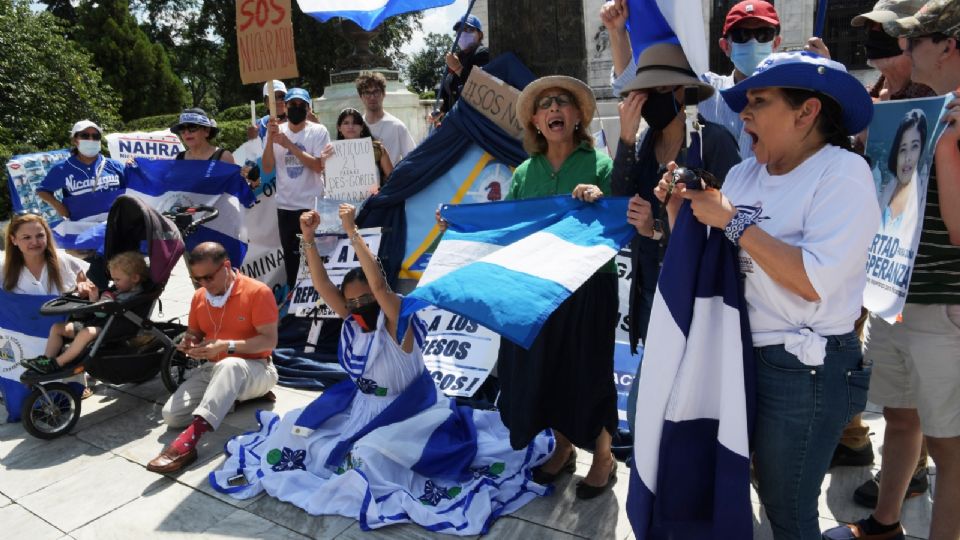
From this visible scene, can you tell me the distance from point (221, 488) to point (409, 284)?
2.28 m

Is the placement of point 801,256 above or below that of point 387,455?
above

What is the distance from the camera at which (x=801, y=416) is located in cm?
203

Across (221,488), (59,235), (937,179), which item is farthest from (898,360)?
(59,235)

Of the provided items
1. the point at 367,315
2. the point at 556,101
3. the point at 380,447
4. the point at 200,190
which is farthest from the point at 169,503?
the point at 200,190

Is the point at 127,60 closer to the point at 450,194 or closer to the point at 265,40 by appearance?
the point at 265,40

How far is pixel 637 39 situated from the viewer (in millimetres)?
2885

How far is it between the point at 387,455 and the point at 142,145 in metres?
5.24

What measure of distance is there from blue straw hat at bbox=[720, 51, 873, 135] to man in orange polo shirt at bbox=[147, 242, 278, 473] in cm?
341

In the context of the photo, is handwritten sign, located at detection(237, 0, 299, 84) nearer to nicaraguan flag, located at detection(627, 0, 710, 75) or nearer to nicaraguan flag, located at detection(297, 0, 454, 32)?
nicaraguan flag, located at detection(297, 0, 454, 32)

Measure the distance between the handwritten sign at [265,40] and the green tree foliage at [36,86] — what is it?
977 cm

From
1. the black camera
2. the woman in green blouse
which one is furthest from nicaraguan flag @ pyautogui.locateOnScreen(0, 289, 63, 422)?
the black camera

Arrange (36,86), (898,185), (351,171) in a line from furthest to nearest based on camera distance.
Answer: (36,86) → (351,171) → (898,185)

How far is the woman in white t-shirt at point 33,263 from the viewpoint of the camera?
15.6ft

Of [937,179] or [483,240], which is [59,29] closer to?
[483,240]
